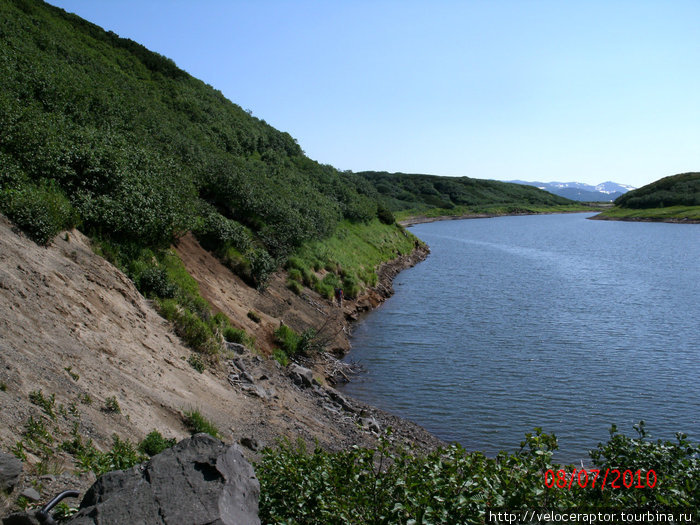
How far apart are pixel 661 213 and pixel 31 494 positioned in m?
153

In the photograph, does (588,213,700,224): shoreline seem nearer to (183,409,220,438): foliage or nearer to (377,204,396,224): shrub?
(377,204,396,224): shrub

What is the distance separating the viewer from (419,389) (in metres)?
22.7

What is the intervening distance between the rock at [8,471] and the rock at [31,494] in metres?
0.19

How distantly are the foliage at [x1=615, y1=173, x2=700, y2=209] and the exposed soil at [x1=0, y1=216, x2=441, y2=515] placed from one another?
488 feet

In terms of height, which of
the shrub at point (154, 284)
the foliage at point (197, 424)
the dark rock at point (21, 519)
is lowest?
the foliage at point (197, 424)

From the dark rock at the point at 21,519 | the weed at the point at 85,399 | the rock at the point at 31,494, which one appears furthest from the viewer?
the weed at the point at 85,399

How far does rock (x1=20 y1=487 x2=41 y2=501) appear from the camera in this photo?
7406 mm

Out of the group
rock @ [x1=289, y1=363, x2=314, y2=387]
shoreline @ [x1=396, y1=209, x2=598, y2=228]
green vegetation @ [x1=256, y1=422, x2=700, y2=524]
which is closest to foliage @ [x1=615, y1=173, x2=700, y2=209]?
shoreline @ [x1=396, y1=209, x2=598, y2=228]

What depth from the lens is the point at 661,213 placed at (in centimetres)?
13525

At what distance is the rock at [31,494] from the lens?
292 inches

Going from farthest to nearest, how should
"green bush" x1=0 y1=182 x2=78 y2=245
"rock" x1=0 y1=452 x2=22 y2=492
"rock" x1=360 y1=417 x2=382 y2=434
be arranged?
1. "rock" x1=360 y1=417 x2=382 y2=434
2. "green bush" x1=0 y1=182 x2=78 y2=245
3. "rock" x1=0 y1=452 x2=22 y2=492

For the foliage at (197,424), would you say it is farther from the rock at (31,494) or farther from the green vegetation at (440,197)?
the green vegetation at (440,197)

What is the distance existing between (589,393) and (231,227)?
722 inches

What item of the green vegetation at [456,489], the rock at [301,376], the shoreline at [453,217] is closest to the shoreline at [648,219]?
the shoreline at [453,217]
